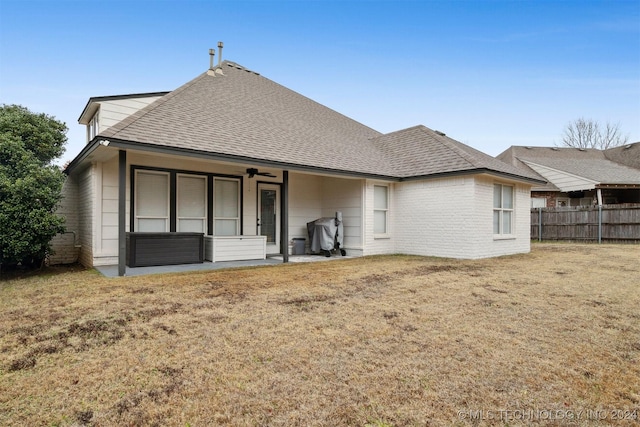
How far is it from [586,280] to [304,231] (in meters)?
7.98

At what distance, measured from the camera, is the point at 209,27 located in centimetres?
1327

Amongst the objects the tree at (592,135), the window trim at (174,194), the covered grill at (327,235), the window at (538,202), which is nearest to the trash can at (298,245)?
the covered grill at (327,235)

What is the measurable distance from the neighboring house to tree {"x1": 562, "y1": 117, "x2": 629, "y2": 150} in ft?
42.5

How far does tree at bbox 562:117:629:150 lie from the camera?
3528 cm

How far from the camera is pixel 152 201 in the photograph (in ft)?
29.7

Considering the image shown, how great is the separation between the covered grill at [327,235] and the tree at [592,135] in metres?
37.5

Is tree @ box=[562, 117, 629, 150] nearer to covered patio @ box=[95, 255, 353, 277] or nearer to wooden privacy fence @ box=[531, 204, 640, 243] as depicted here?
wooden privacy fence @ box=[531, 204, 640, 243]

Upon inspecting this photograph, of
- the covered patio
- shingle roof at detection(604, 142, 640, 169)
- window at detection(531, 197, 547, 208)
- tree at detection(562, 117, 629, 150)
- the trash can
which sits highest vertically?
tree at detection(562, 117, 629, 150)

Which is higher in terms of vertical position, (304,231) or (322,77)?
(322,77)

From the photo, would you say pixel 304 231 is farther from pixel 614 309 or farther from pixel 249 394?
pixel 249 394

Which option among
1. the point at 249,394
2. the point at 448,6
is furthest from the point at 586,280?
the point at 448,6

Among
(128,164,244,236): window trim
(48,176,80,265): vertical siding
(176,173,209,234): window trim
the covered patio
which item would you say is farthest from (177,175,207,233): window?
(48,176,80,265): vertical siding

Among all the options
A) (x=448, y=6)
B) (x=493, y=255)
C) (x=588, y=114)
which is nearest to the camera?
(x=493, y=255)

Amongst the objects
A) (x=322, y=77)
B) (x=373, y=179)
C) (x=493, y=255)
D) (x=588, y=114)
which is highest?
(x=588, y=114)
